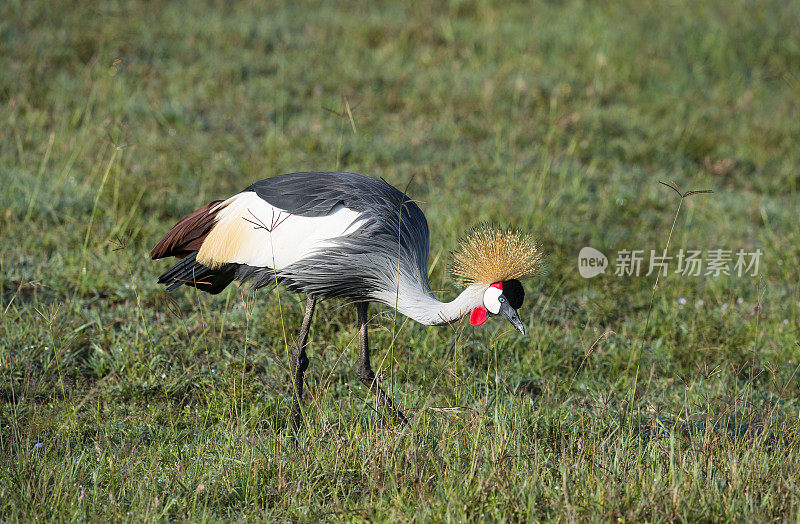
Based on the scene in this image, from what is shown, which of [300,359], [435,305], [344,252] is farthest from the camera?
[300,359]

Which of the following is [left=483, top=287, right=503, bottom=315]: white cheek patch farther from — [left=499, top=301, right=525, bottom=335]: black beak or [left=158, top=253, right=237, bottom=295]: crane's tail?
[left=158, top=253, right=237, bottom=295]: crane's tail

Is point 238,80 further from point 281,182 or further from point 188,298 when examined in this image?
point 281,182

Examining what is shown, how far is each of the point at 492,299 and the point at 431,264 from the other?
4.93ft

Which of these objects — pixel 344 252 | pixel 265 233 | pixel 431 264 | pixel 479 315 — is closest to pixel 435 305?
pixel 479 315

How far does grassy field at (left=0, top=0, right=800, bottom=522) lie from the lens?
8.10 feet

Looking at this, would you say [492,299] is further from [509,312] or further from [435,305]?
[435,305]

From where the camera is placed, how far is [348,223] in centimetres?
300

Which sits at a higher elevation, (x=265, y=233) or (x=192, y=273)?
(x=265, y=233)

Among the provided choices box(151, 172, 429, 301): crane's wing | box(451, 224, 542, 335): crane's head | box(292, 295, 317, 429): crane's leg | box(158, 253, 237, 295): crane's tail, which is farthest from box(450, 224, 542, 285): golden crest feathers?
box(158, 253, 237, 295): crane's tail

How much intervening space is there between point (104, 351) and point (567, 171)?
11.5 feet

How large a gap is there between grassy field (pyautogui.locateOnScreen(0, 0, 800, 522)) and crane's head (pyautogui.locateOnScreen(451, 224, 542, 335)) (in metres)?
0.31

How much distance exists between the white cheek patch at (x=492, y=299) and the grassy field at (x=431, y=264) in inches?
12.9

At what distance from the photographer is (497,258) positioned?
2783mm

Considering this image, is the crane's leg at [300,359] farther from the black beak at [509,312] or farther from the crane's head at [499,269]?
the black beak at [509,312]
